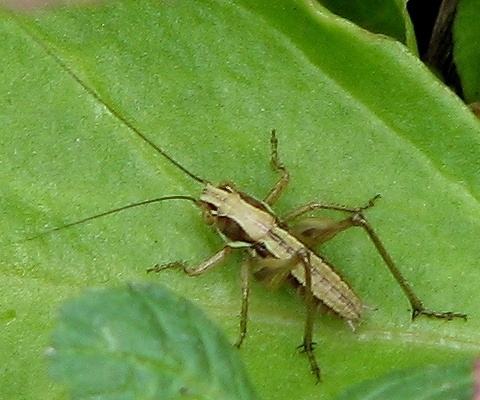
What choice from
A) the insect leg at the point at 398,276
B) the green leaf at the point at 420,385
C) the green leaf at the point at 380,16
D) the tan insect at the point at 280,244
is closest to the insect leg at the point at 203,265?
the tan insect at the point at 280,244

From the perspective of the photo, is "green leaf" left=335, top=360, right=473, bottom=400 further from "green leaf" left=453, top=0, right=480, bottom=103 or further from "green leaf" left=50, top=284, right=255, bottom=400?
"green leaf" left=453, top=0, right=480, bottom=103

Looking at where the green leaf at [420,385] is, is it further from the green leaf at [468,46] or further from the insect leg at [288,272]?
the green leaf at [468,46]

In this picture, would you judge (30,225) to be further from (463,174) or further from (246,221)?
(463,174)

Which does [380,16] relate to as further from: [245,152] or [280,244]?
[280,244]

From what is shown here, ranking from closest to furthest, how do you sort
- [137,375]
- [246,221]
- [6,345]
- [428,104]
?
[137,375]
[6,345]
[428,104]
[246,221]

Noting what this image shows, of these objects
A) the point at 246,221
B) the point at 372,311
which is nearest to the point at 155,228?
the point at 246,221

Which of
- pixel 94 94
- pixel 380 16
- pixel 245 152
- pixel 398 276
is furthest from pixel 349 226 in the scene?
pixel 94 94

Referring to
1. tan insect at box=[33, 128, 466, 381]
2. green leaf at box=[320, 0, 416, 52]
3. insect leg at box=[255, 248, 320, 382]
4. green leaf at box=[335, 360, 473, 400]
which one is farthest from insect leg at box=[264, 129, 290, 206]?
green leaf at box=[335, 360, 473, 400]
